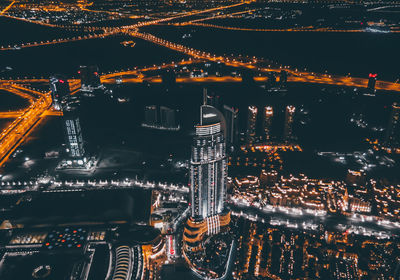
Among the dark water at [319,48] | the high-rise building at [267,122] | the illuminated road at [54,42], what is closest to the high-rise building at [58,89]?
the illuminated road at [54,42]

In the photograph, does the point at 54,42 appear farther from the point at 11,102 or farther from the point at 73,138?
the point at 73,138

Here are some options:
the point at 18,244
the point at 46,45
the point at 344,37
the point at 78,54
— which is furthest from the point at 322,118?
the point at 46,45

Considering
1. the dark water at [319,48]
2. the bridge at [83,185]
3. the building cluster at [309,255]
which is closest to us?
the building cluster at [309,255]

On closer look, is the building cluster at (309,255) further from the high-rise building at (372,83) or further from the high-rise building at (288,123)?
the high-rise building at (372,83)

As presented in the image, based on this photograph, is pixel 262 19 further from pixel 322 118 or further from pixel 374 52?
pixel 322 118

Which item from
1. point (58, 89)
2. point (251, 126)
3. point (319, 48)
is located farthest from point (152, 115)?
point (319, 48)

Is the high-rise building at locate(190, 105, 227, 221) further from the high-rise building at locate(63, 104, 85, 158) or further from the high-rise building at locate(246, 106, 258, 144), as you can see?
the high-rise building at locate(246, 106, 258, 144)
